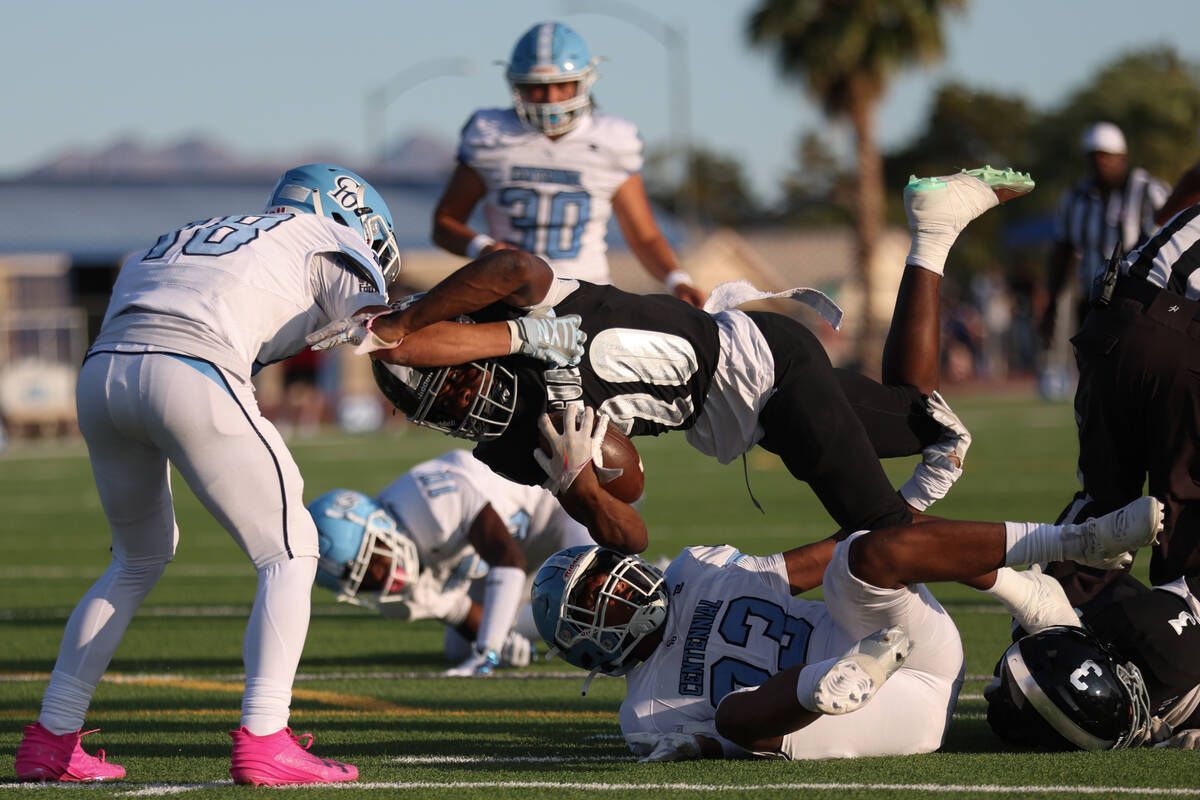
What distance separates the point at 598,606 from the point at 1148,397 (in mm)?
1935

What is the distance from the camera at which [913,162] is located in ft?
224

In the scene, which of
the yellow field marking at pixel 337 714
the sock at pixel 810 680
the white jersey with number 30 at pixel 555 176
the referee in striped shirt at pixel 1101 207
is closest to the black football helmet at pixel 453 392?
the sock at pixel 810 680

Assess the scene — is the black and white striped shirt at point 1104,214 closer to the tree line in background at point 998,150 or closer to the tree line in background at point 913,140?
the tree line in background at point 913,140

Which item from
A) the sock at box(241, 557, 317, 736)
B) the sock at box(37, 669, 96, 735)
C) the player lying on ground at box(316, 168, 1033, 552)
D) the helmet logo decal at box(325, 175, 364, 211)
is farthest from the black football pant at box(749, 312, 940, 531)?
the sock at box(37, 669, 96, 735)

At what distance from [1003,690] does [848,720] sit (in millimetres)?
482

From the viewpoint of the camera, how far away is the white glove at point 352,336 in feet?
13.4

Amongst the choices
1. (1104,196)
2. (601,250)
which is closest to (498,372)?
(601,250)

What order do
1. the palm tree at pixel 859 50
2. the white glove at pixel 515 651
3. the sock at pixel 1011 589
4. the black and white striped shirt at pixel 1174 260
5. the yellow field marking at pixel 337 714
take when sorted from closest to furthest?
the sock at pixel 1011 589 → the black and white striped shirt at pixel 1174 260 → the yellow field marking at pixel 337 714 → the white glove at pixel 515 651 → the palm tree at pixel 859 50

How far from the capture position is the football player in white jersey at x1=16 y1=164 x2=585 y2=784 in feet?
13.7

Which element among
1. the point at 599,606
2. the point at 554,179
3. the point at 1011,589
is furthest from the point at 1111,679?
the point at 554,179

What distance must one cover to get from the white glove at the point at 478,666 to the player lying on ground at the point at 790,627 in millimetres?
1998

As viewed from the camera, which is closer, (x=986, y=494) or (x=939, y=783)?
(x=939, y=783)

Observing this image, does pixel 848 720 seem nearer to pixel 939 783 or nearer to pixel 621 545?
pixel 939 783

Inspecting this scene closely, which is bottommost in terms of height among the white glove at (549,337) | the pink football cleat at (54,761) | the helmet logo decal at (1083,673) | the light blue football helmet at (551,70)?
the pink football cleat at (54,761)
